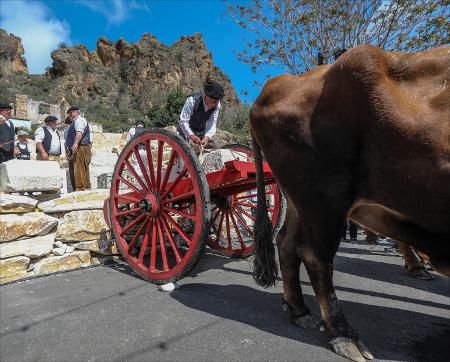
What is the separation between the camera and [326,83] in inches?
74.9

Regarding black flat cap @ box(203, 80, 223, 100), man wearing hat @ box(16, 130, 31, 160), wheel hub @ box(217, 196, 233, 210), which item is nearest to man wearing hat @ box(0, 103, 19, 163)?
man wearing hat @ box(16, 130, 31, 160)

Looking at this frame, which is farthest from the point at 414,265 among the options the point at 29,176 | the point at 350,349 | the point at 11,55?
the point at 11,55

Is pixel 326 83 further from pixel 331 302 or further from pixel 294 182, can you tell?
pixel 331 302

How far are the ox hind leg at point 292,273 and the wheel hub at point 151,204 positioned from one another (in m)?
1.34

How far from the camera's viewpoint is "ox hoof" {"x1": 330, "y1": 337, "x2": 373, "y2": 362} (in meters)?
1.76

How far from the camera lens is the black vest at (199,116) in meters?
4.19

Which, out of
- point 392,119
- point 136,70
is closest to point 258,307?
point 392,119

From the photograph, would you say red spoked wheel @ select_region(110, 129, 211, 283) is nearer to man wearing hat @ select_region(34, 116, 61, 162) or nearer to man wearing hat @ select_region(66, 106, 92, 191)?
man wearing hat @ select_region(66, 106, 92, 191)

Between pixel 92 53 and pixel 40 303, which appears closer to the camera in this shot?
pixel 40 303

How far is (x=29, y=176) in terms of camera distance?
165 inches

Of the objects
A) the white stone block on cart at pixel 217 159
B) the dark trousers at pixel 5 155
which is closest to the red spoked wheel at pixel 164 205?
the white stone block on cart at pixel 217 159

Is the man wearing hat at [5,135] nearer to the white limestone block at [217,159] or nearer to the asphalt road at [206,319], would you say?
the asphalt road at [206,319]

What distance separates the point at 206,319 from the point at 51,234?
8.39 ft

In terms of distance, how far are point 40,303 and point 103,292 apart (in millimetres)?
488
